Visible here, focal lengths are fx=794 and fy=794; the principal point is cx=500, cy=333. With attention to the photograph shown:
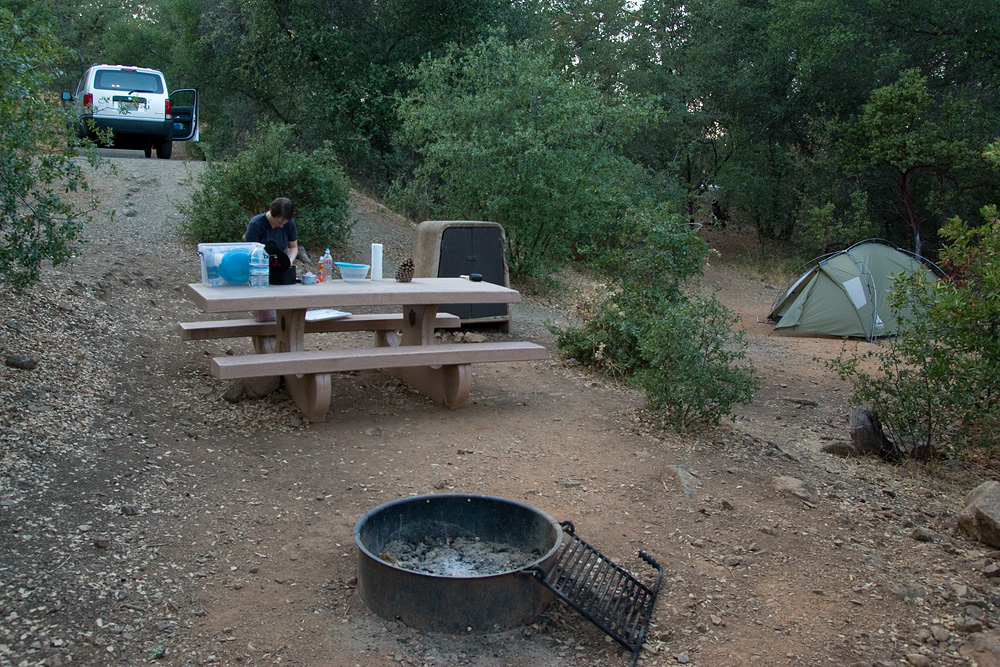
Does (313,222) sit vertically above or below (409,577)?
above

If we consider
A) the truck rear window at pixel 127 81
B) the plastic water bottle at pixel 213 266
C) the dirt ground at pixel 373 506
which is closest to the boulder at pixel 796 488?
the dirt ground at pixel 373 506

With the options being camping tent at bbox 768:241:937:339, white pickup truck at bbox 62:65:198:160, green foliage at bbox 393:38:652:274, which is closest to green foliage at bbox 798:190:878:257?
camping tent at bbox 768:241:937:339

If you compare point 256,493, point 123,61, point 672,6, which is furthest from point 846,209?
point 123,61

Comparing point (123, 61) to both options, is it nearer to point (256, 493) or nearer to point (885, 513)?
point (256, 493)

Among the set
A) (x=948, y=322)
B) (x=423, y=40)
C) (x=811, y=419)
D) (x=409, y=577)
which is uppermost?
(x=423, y=40)

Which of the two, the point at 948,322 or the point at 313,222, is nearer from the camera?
the point at 948,322

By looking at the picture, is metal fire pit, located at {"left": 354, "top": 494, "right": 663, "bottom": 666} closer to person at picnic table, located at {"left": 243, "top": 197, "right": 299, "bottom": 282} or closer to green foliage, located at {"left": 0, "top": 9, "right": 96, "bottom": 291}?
person at picnic table, located at {"left": 243, "top": 197, "right": 299, "bottom": 282}

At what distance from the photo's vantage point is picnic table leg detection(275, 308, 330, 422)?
5047mm

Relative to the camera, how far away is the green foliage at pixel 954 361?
16.6ft

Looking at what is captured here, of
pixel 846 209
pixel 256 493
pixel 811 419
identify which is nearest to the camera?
pixel 256 493

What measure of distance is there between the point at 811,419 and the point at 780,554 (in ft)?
11.1

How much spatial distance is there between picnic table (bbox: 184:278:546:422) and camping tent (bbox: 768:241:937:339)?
24.3 ft

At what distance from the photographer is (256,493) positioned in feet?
13.6

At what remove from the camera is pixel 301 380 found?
5.32 m
